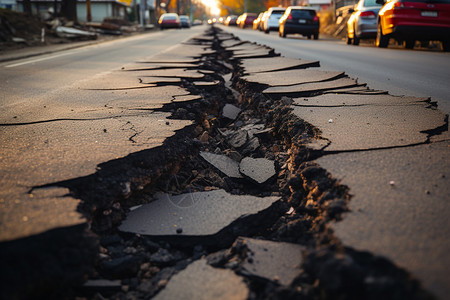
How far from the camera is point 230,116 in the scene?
4.24 metres

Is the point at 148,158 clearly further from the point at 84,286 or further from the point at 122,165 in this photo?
the point at 84,286

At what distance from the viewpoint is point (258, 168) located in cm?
269

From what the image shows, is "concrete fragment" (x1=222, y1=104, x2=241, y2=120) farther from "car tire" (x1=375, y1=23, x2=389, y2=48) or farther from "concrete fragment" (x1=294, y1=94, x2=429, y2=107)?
"car tire" (x1=375, y1=23, x2=389, y2=48)

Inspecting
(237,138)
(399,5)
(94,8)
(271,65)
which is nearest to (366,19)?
(399,5)

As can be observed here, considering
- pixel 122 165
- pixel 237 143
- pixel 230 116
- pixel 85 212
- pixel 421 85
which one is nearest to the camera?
pixel 85 212

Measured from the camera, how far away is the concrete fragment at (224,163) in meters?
2.70

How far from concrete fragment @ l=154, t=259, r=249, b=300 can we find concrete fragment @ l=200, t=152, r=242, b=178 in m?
1.20

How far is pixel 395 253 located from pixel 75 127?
240cm

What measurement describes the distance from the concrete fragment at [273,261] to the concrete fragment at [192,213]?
27 centimetres

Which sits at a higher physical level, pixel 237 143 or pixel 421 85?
pixel 421 85

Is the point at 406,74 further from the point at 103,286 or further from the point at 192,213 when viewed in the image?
the point at 103,286

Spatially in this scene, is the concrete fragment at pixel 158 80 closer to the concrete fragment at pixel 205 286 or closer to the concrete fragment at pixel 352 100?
the concrete fragment at pixel 352 100

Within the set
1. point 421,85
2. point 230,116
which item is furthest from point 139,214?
point 421,85

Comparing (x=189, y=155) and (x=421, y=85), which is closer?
(x=189, y=155)
